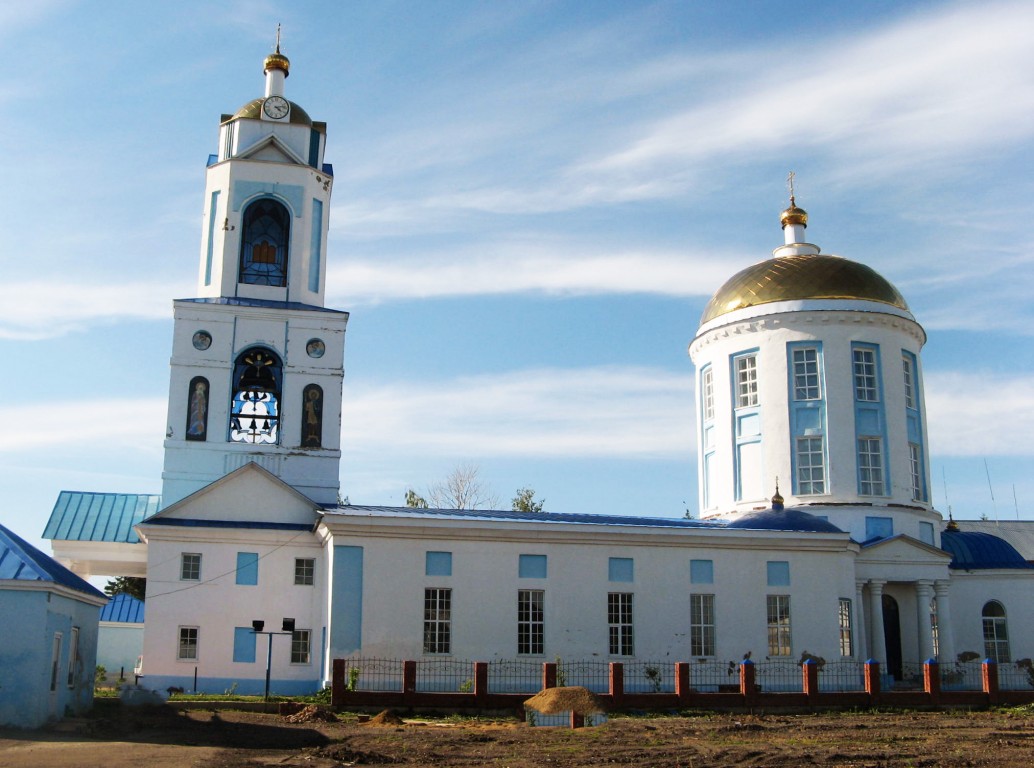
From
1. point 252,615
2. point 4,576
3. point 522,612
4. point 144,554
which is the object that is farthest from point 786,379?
point 4,576

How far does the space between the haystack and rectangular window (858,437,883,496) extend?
1419 cm

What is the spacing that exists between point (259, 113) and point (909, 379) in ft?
70.3

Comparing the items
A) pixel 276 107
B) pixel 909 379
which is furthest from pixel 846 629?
pixel 276 107

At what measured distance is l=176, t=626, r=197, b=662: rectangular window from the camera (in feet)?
89.1

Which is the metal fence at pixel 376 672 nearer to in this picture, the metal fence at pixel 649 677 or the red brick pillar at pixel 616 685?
the red brick pillar at pixel 616 685

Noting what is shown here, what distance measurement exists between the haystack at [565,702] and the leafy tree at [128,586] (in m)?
31.2

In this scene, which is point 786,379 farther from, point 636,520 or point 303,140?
point 303,140

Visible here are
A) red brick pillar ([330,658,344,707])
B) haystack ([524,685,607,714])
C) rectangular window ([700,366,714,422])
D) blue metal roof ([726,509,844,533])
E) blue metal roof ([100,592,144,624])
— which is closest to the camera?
haystack ([524,685,607,714])

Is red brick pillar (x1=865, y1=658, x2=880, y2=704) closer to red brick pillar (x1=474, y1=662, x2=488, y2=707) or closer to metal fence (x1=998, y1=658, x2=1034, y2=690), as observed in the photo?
red brick pillar (x1=474, y1=662, x2=488, y2=707)

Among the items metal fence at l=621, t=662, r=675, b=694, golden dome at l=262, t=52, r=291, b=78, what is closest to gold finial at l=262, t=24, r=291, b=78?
golden dome at l=262, t=52, r=291, b=78

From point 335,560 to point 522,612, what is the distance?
4.72 meters

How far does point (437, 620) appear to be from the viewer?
87.9ft

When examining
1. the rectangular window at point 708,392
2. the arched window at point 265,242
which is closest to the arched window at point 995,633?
the rectangular window at point 708,392

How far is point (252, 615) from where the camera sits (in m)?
27.8
